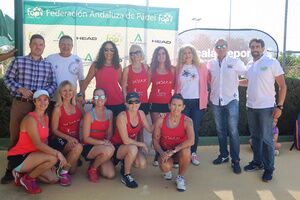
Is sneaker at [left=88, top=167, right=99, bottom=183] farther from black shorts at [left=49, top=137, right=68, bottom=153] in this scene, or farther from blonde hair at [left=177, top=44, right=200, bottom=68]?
blonde hair at [left=177, top=44, right=200, bottom=68]

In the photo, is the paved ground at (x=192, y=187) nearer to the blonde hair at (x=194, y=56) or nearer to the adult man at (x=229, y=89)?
the adult man at (x=229, y=89)

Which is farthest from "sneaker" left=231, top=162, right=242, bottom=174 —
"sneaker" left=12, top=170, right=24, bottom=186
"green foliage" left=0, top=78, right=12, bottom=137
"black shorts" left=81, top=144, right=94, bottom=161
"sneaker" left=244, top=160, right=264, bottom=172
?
"green foliage" left=0, top=78, right=12, bottom=137

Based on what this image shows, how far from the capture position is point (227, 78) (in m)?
5.33

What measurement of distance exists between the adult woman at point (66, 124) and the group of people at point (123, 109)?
0.01 meters

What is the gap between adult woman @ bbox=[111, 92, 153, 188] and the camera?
470 centimetres

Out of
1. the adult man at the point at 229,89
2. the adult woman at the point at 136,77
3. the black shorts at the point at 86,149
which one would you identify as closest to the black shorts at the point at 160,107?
the adult woman at the point at 136,77

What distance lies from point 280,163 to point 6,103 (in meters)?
4.68

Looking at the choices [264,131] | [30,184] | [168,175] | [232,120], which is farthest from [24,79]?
[264,131]

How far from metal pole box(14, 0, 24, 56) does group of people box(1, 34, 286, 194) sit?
923 mm

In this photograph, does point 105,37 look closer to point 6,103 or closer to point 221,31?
point 6,103

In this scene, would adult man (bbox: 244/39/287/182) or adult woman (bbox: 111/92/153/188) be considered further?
adult man (bbox: 244/39/287/182)

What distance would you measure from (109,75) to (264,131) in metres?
2.24

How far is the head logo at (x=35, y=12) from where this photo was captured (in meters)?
6.40

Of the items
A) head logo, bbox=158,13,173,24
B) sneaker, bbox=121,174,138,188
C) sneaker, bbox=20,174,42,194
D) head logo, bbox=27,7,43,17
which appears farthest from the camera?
head logo, bbox=158,13,173,24
